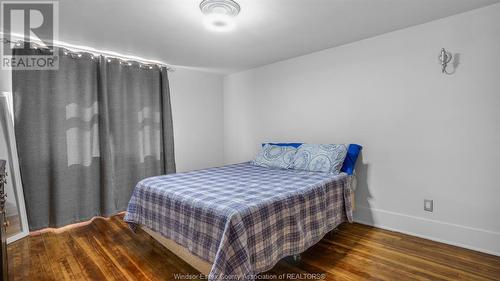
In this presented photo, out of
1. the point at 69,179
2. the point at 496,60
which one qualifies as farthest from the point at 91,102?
the point at 496,60

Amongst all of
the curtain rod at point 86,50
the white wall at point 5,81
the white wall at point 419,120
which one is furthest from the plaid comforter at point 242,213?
the curtain rod at point 86,50

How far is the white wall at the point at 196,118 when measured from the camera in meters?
4.17

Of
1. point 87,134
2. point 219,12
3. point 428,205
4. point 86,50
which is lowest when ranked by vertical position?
point 428,205

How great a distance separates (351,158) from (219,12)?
206 centimetres

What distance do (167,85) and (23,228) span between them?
2473 millimetres

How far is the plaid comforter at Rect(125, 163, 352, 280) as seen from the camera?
61.9 inches

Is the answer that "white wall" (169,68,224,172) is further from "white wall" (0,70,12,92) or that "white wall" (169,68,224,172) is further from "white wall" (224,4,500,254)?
"white wall" (0,70,12,92)

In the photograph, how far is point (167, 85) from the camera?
3920mm

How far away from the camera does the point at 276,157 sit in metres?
3.28

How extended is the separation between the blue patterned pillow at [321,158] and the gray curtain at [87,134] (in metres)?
2.09

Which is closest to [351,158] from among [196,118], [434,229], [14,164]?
[434,229]

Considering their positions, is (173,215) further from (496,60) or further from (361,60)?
(496,60)

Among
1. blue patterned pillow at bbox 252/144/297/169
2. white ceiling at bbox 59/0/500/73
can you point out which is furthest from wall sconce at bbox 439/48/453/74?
blue patterned pillow at bbox 252/144/297/169

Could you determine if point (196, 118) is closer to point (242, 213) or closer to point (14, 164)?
point (14, 164)
